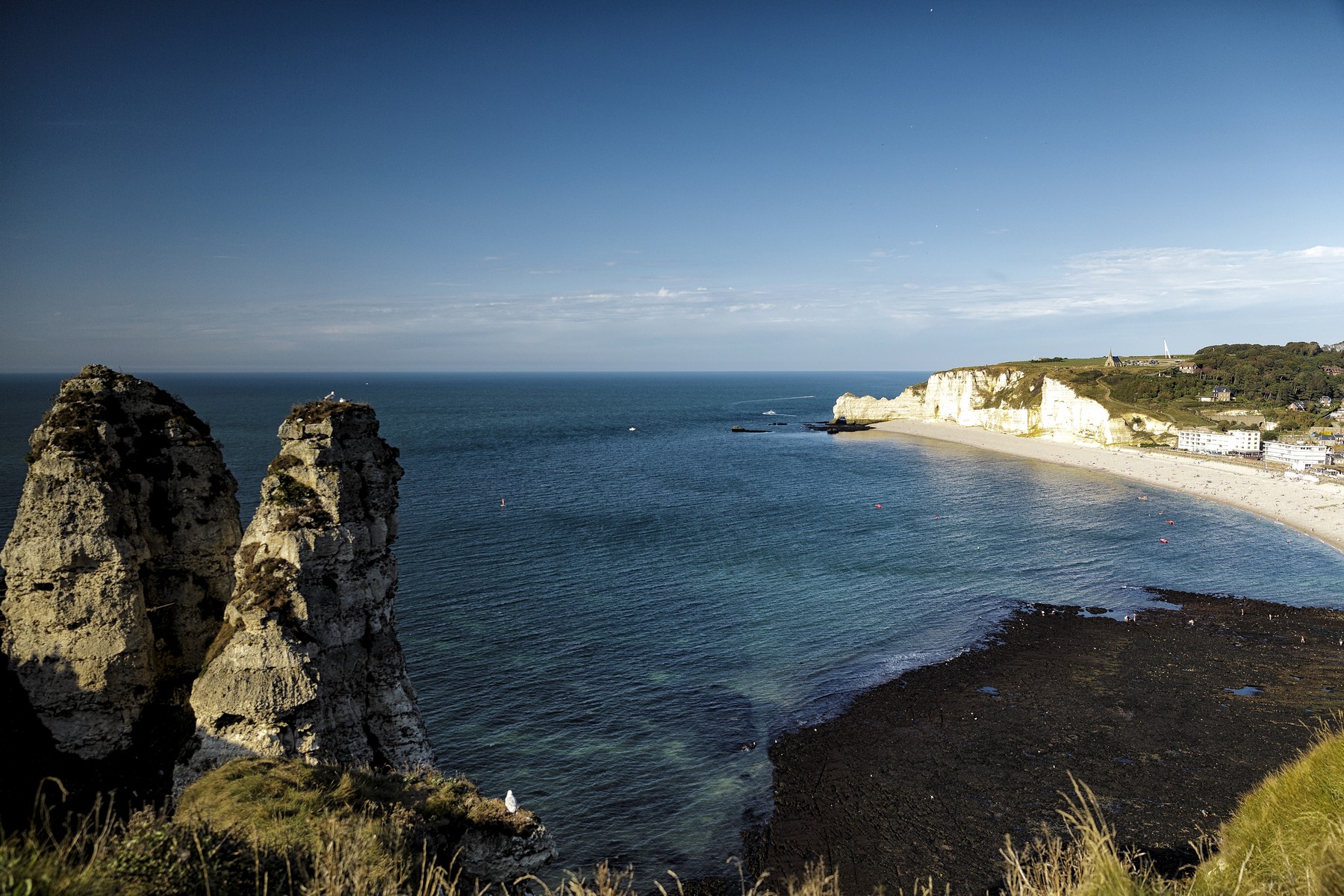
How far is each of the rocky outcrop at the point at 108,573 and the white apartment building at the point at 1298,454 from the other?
4694 inches

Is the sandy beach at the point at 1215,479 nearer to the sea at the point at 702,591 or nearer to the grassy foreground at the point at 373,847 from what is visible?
the sea at the point at 702,591

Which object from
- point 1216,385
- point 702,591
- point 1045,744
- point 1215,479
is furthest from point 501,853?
point 1216,385

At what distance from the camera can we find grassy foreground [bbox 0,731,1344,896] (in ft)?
21.3

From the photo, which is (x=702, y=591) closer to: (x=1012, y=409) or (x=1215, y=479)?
(x=1215, y=479)

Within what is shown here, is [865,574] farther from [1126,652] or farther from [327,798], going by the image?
[327,798]

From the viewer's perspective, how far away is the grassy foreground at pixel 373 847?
648 centimetres

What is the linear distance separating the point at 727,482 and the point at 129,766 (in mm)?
82941

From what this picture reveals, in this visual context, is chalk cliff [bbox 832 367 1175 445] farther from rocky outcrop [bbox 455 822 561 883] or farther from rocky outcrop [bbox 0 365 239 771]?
rocky outcrop [bbox 0 365 239 771]

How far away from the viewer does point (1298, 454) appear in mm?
96312

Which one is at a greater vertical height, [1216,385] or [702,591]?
[1216,385]

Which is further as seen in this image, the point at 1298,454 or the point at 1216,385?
the point at 1216,385

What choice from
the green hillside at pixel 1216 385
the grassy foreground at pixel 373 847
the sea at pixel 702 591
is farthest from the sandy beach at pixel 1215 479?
the grassy foreground at pixel 373 847

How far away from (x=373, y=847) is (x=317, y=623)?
31.1 feet

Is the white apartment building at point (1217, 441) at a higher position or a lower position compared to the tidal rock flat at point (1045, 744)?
higher
